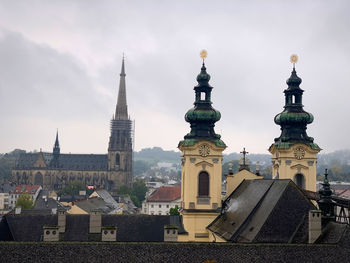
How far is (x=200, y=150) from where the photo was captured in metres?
51.9

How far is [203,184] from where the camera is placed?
171ft

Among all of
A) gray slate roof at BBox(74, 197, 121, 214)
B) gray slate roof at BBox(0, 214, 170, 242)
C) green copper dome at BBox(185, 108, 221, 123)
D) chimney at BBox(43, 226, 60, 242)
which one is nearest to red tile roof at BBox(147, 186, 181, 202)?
gray slate roof at BBox(74, 197, 121, 214)

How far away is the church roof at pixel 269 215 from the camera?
3650cm

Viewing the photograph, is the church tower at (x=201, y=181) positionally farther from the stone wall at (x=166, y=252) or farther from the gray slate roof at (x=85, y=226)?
the stone wall at (x=166, y=252)

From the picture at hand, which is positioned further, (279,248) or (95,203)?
(95,203)

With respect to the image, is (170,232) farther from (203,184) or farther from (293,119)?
(293,119)

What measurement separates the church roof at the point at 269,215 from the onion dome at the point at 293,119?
9823 mm

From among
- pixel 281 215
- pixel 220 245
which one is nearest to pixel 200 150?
pixel 281 215

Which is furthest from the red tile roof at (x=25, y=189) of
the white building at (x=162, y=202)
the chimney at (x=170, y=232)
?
the chimney at (x=170, y=232)

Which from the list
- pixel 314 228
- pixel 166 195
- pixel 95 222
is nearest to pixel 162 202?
pixel 166 195

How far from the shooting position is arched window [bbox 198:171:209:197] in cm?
Result: 5216

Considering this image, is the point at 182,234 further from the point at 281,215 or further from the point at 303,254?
the point at 303,254

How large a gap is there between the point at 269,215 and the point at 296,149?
17.7 metres

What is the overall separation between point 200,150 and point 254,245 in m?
19.8
